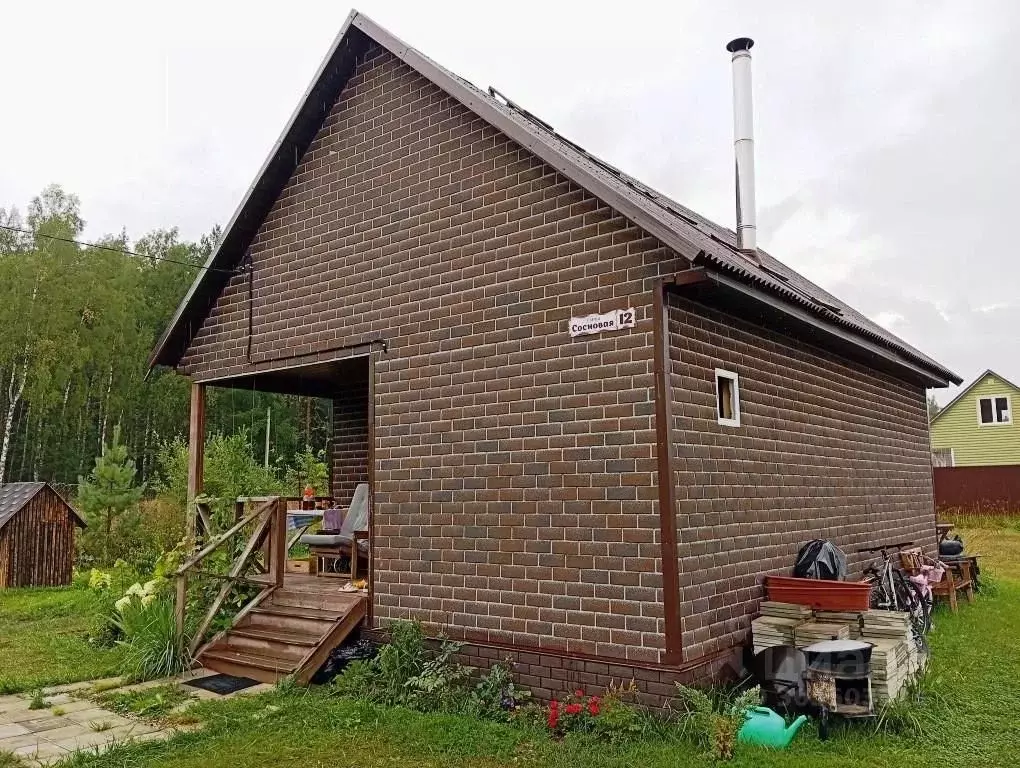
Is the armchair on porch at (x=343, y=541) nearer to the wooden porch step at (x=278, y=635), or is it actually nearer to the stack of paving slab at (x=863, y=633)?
the wooden porch step at (x=278, y=635)

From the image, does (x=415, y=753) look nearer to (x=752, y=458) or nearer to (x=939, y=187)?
(x=752, y=458)

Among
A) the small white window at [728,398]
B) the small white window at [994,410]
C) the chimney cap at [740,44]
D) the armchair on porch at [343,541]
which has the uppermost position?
the chimney cap at [740,44]

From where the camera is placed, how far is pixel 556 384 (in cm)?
654

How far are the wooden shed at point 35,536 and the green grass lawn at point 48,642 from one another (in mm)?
738

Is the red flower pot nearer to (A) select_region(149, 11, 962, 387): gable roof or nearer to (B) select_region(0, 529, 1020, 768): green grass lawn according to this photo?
(B) select_region(0, 529, 1020, 768): green grass lawn

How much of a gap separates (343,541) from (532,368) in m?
3.87

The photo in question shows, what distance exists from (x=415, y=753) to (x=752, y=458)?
12.1 feet

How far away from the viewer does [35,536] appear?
15789 millimetres

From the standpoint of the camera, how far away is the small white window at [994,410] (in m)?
32.5

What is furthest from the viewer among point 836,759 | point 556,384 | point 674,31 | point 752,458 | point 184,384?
point 184,384

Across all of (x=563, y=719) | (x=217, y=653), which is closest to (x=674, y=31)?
(x=563, y=719)

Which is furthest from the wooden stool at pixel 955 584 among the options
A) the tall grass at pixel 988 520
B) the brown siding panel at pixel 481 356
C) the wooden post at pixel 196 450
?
the tall grass at pixel 988 520

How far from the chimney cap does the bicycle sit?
5.59 meters

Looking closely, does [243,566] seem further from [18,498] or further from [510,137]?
[18,498]
